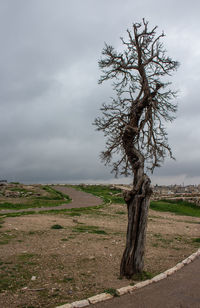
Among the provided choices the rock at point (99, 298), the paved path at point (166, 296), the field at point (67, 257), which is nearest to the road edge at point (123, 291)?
the rock at point (99, 298)

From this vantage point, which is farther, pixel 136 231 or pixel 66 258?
pixel 66 258

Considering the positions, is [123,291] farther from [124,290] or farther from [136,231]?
[136,231]

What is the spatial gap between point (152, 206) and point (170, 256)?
18.5m

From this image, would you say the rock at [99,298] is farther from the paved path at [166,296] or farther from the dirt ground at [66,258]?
the dirt ground at [66,258]

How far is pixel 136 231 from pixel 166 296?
1879 millimetres

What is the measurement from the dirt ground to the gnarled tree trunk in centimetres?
45

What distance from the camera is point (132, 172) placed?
8367 mm

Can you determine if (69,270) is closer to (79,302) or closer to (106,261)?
(106,261)

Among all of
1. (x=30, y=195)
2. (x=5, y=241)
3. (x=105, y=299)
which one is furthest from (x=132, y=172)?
(x=30, y=195)

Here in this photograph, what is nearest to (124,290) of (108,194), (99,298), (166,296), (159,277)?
(99,298)

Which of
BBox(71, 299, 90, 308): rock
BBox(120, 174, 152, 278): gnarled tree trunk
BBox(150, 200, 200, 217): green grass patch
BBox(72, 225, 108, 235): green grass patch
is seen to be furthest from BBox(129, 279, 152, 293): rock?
BBox(150, 200, 200, 217): green grass patch

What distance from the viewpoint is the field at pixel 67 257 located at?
21.1ft

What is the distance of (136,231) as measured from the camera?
25.1ft

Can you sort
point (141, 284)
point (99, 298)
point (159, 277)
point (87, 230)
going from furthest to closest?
point (87, 230)
point (159, 277)
point (141, 284)
point (99, 298)
